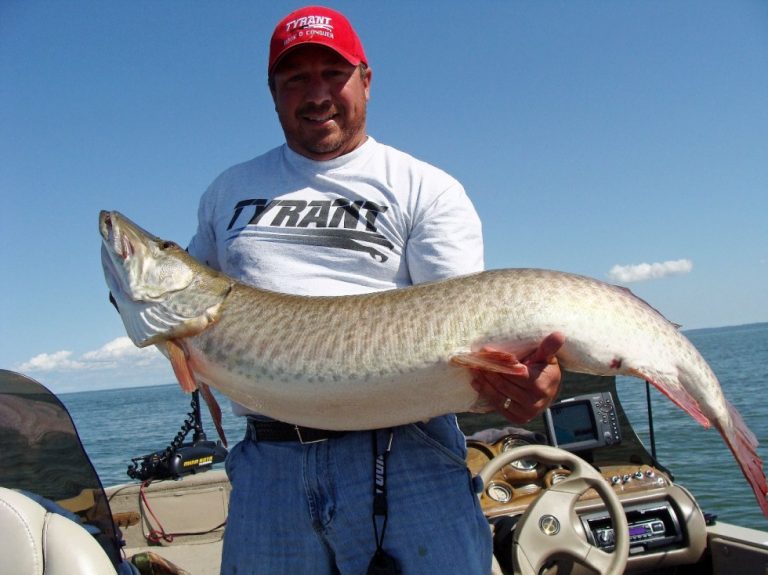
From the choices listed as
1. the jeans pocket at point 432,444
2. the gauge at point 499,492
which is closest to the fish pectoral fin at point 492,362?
the jeans pocket at point 432,444

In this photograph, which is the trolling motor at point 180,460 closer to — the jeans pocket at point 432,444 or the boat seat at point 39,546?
the jeans pocket at point 432,444

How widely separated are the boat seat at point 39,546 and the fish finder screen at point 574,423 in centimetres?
426

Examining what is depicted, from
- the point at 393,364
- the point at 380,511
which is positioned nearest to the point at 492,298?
the point at 393,364

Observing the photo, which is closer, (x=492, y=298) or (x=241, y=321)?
(x=492, y=298)

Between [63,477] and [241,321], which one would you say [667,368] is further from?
[63,477]

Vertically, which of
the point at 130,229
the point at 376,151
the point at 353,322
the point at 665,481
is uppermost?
the point at 376,151

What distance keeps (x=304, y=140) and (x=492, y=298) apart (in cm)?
117

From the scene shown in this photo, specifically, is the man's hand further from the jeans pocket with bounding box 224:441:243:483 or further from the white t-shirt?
the jeans pocket with bounding box 224:441:243:483

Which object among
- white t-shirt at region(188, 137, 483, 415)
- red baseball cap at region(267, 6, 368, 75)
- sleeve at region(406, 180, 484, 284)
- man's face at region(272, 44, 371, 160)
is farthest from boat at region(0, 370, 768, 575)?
red baseball cap at region(267, 6, 368, 75)

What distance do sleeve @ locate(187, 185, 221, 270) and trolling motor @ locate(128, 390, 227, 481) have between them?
3.13 meters

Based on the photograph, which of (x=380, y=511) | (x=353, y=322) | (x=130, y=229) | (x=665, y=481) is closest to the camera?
(x=380, y=511)

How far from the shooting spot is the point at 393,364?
99.3 inches

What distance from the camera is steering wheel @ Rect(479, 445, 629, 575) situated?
3668mm

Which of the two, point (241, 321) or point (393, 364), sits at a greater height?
point (241, 321)
